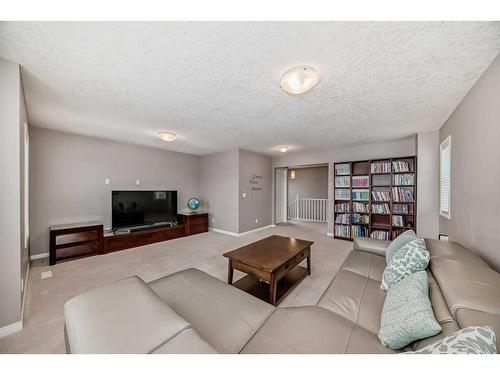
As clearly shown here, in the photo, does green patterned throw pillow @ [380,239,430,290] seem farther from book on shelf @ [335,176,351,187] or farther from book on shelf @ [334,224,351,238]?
book on shelf @ [335,176,351,187]

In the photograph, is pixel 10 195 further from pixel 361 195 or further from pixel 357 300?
pixel 361 195

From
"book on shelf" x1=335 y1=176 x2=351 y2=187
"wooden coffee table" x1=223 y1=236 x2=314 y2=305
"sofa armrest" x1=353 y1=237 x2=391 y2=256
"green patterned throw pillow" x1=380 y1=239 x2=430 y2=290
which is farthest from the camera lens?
"book on shelf" x1=335 y1=176 x2=351 y2=187

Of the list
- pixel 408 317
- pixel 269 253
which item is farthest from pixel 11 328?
pixel 408 317

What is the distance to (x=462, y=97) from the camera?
200 cm

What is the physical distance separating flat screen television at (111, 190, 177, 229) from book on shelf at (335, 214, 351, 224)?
4082 mm

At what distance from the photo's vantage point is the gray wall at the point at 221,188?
4809 millimetres

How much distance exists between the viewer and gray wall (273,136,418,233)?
382cm

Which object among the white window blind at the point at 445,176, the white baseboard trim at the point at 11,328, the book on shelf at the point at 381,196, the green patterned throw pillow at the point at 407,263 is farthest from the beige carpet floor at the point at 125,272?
the white window blind at the point at 445,176

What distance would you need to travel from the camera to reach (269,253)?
7.05ft

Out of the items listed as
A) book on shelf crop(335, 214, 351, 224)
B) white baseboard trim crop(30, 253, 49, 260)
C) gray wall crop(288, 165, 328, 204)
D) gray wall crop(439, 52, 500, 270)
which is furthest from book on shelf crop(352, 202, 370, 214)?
white baseboard trim crop(30, 253, 49, 260)

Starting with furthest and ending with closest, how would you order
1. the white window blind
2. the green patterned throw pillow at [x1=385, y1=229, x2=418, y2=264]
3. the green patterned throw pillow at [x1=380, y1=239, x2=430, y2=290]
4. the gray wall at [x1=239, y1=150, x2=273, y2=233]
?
the gray wall at [x1=239, y1=150, x2=273, y2=233] → the white window blind → the green patterned throw pillow at [x1=385, y1=229, x2=418, y2=264] → the green patterned throw pillow at [x1=380, y1=239, x2=430, y2=290]

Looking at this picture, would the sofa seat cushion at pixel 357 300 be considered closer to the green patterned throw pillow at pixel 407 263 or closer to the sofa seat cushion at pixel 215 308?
the green patterned throw pillow at pixel 407 263

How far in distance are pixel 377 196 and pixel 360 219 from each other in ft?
2.07
